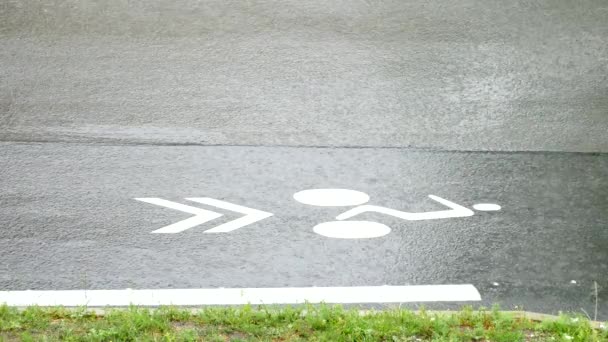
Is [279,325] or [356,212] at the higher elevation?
[356,212]

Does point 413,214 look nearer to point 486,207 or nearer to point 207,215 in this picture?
point 486,207

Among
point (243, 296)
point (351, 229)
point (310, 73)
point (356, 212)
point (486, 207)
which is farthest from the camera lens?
point (310, 73)

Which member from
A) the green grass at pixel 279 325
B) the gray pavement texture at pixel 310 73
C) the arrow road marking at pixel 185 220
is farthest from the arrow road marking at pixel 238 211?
the green grass at pixel 279 325

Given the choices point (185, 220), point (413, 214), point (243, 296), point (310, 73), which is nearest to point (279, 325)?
point (243, 296)

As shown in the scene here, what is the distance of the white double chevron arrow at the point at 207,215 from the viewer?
736 centimetres

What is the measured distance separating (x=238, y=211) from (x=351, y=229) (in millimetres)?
913

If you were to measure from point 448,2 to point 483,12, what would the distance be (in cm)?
55

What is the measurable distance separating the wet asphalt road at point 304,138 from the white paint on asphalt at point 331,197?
11 centimetres

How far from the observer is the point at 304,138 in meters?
9.10

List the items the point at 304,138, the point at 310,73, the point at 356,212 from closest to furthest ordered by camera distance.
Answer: the point at 356,212 → the point at 304,138 → the point at 310,73

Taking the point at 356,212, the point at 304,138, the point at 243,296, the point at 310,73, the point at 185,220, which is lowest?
the point at 243,296

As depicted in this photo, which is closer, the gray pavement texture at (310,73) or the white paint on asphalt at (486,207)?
the white paint on asphalt at (486,207)

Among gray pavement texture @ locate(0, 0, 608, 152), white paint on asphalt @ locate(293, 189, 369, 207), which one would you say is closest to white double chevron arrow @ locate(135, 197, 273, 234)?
white paint on asphalt @ locate(293, 189, 369, 207)

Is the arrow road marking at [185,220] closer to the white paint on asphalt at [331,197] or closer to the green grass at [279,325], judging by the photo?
the white paint on asphalt at [331,197]
